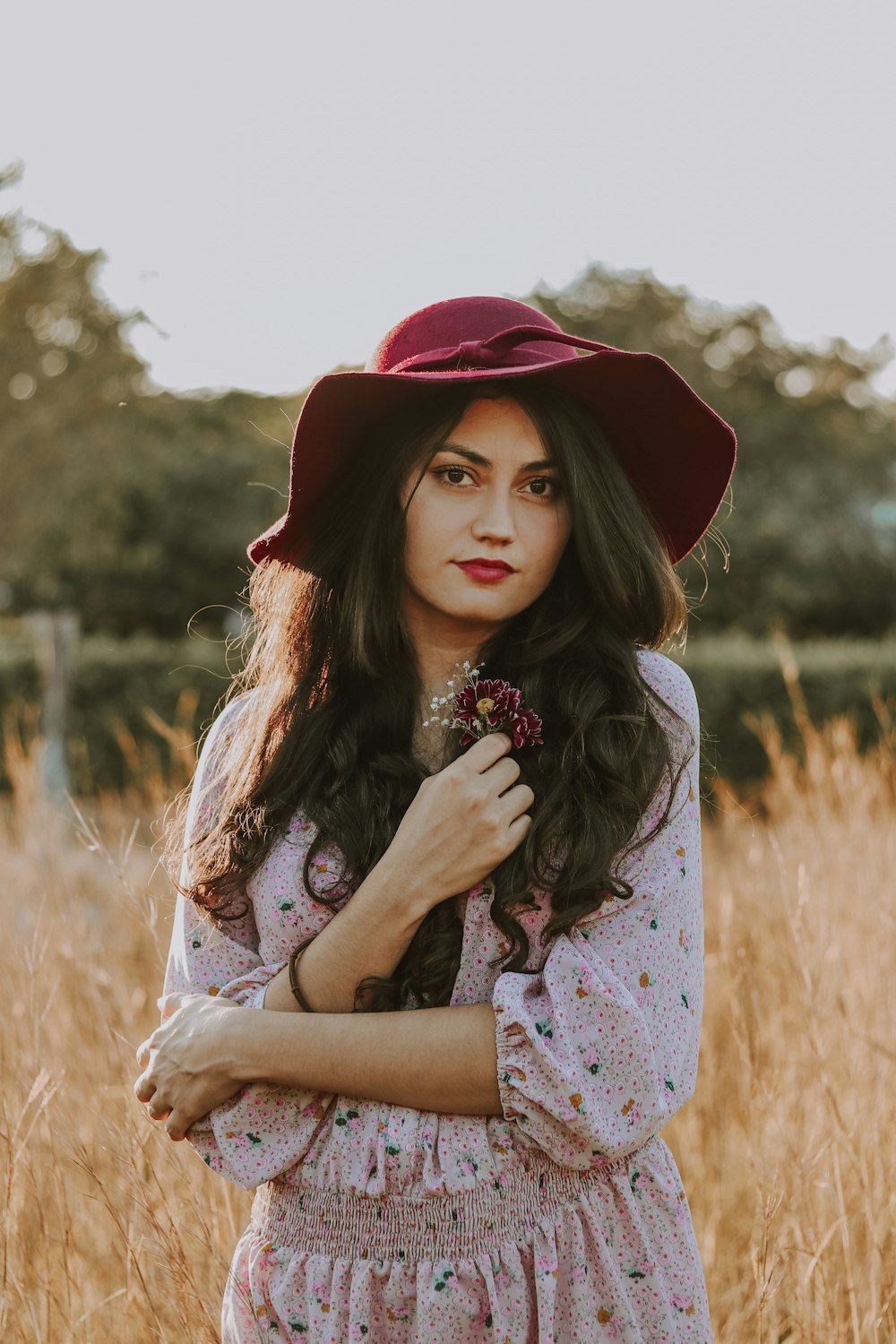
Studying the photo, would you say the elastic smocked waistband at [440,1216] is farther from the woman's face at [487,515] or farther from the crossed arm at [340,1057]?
the woman's face at [487,515]

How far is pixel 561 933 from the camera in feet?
4.72

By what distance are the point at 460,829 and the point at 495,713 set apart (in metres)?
0.18

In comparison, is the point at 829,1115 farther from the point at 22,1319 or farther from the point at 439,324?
the point at 439,324

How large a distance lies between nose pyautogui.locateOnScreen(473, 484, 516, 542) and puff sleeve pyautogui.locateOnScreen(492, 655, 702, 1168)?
1.42 ft

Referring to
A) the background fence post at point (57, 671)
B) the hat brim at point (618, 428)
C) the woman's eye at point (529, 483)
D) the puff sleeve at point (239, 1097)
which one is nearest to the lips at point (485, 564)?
the woman's eye at point (529, 483)

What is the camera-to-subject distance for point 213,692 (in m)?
9.39

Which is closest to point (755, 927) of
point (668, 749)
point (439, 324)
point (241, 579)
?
point (668, 749)

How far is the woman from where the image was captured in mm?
1406

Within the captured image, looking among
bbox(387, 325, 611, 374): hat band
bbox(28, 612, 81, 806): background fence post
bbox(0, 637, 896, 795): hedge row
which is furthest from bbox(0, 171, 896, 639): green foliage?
bbox(387, 325, 611, 374): hat band

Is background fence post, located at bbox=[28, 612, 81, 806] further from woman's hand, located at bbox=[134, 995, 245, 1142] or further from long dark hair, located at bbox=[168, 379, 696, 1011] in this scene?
woman's hand, located at bbox=[134, 995, 245, 1142]

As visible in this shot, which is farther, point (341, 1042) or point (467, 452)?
point (467, 452)

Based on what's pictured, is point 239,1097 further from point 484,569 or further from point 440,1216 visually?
point 484,569

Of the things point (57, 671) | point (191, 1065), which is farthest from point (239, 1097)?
point (57, 671)

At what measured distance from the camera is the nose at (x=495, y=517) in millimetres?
1551
